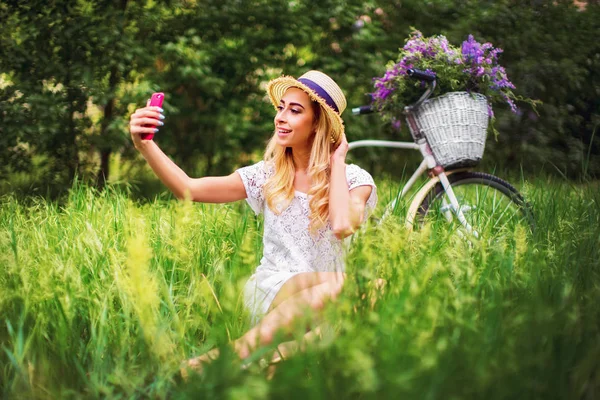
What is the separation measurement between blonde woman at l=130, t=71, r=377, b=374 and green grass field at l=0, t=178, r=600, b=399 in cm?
24

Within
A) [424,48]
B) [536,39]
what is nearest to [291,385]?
[424,48]

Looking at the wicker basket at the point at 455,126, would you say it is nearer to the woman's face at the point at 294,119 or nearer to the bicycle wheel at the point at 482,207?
the bicycle wheel at the point at 482,207

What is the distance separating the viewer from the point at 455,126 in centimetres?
350

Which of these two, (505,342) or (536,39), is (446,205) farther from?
(536,39)

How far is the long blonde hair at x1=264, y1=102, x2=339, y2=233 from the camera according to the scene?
280cm

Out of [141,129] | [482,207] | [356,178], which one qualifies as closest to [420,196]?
[482,207]

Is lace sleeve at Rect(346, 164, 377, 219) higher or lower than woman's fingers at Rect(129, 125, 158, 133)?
lower

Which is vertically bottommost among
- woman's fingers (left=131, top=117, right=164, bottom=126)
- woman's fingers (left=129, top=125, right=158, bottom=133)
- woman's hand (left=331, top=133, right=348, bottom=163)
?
woman's hand (left=331, top=133, right=348, bottom=163)

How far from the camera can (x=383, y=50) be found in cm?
602

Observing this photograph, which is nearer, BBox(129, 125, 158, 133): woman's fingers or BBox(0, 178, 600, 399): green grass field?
BBox(0, 178, 600, 399): green grass field

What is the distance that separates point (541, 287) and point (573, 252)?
0.59 meters

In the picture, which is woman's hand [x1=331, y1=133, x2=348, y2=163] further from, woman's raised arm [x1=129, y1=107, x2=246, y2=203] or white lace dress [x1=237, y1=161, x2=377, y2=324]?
woman's raised arm [x1=129, y1=107, x2=246, y2=203]

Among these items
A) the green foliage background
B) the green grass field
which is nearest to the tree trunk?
the green foliage background

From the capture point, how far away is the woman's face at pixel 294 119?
284 centimetres
